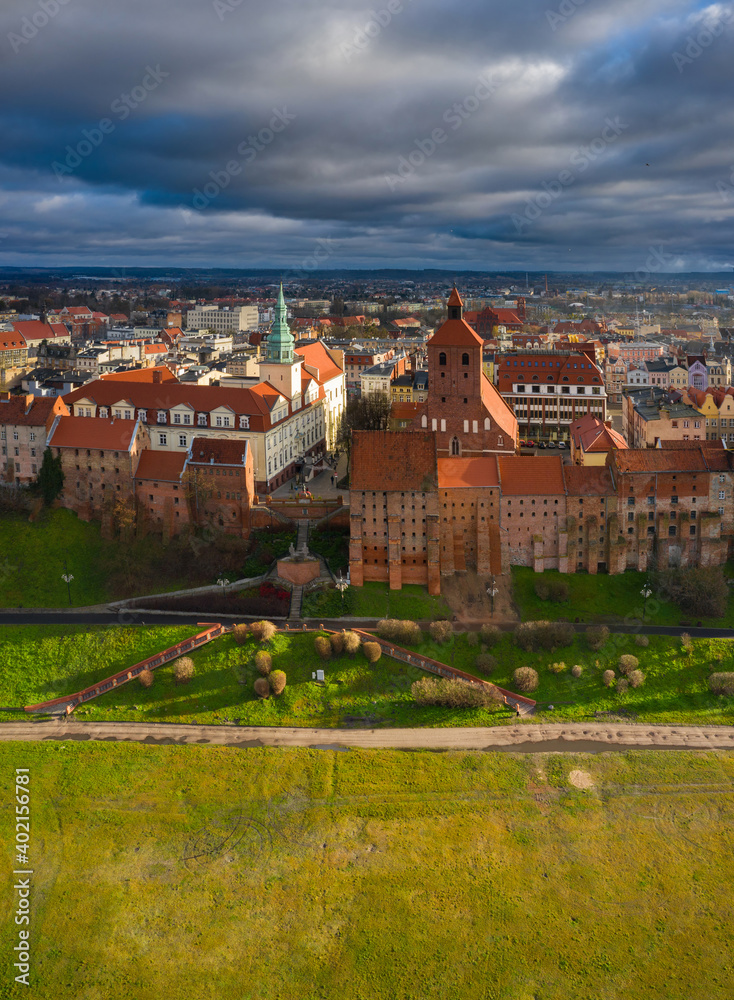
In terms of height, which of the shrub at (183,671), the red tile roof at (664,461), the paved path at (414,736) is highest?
the red tile roof at (664,461)

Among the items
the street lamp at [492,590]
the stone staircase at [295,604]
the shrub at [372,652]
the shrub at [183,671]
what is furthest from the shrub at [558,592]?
the shrub at [183,671]

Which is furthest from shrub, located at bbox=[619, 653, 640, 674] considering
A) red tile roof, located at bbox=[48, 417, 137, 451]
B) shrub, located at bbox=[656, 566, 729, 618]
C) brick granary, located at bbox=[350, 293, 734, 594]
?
red tile roof, located at bbox=[48, 417, 137, 451]

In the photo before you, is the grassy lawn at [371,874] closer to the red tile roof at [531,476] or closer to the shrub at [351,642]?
the shrub at [351,642]

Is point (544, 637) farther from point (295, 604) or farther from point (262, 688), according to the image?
point (262, 688)

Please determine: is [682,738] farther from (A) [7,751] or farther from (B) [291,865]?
(A) [7,751]

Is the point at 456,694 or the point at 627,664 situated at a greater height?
the point at 627,664

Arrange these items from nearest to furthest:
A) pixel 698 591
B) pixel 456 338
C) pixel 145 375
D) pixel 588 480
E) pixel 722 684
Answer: pixel 722 684 → pixel 698 591 → pixel 588 480 → pixel 456 338 → pixel 145 375

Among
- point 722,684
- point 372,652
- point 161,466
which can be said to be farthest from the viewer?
point 161,466

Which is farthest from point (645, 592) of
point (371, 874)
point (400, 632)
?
point (371, 874)
